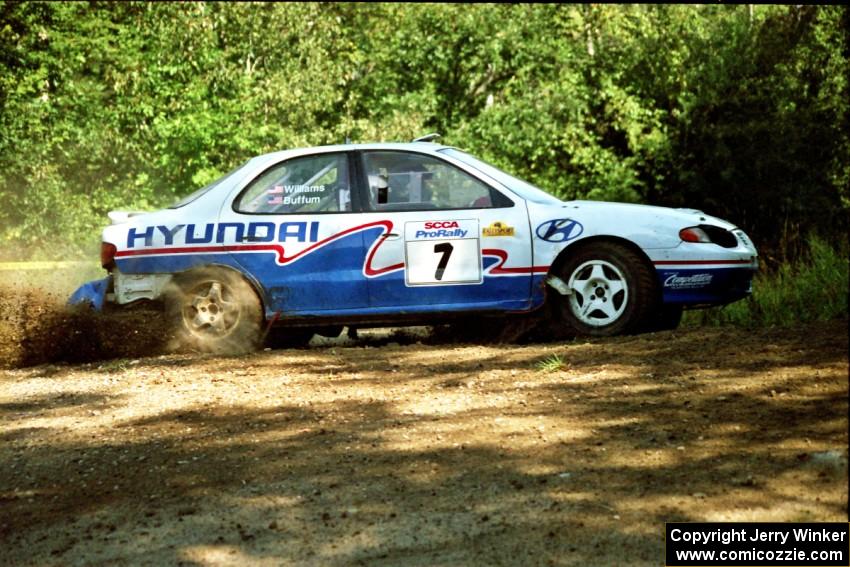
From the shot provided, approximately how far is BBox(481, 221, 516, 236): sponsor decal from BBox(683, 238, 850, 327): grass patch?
219cm

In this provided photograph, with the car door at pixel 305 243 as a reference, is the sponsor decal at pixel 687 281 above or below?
below

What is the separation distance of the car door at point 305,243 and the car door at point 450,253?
0.50 ft

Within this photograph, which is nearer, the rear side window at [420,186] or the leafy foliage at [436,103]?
the rear side window at [420,186]

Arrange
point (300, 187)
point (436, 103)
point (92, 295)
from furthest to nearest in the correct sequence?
1. point (436, 103)
2. point (92, 295)
3. point (300, 187)

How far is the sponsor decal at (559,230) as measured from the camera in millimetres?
10180

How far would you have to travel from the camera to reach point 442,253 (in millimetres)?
10273

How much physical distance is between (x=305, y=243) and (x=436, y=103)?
968 inches

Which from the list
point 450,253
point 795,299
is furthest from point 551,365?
point 795,299

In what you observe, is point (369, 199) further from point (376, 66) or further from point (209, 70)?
point (376, 66)

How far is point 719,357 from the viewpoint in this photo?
8273 millimetres

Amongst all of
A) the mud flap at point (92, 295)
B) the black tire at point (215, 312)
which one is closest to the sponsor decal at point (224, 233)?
the black tire at point (215, 312)

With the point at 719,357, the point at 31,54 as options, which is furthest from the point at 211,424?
the point at 31,54

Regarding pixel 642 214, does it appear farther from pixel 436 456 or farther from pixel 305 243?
pixel 436 456

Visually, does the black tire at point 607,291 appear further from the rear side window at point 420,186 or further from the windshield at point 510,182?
the rear side window at point 420,186
